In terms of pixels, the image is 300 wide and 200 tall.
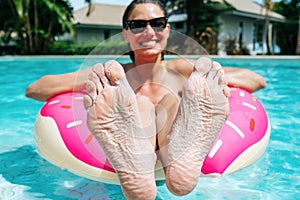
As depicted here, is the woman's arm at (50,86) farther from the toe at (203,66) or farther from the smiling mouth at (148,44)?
the toe at (203,66)

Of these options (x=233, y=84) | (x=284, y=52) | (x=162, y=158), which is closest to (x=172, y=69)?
(x=233, y=84)

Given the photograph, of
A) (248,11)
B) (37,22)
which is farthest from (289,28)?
(37,22)

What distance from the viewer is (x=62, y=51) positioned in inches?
530

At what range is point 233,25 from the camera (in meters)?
14.3

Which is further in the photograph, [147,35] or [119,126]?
[147,35]

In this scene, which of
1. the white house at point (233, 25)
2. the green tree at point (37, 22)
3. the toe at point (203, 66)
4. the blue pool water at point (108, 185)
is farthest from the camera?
the white house at point (233, 25)

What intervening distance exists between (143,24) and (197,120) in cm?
58

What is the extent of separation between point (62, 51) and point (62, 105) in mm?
11958

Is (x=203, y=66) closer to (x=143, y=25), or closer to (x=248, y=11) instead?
(x=143, y=25)

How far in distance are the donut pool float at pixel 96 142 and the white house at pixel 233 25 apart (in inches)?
424

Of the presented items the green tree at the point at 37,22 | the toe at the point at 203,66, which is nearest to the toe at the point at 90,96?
the toe at the point at 203,66

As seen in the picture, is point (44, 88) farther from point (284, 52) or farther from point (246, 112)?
point (284, 52)

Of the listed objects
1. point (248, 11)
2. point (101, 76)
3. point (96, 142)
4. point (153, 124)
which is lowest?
point (96, 142)

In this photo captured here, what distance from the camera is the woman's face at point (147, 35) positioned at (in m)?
1.61
